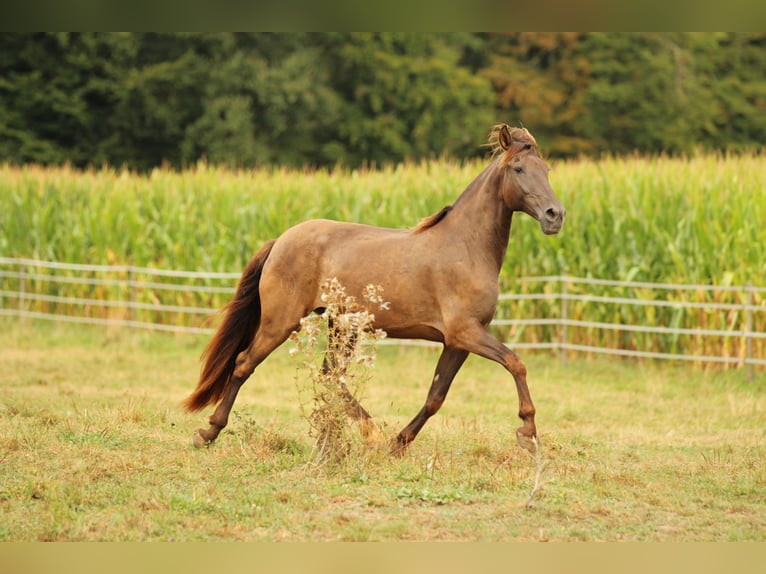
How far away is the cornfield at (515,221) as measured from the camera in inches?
536

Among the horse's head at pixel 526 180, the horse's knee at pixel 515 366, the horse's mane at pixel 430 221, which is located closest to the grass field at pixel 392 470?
the horse's knee at pixel 515 366

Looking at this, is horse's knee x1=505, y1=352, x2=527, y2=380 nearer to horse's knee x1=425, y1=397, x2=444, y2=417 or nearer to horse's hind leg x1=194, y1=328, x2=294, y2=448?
horse's knee x1=425, y1=397, x2=444, y2=417

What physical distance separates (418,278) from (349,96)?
2595 centimetres

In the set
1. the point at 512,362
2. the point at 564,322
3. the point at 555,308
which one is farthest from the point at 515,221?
the point at 512,362

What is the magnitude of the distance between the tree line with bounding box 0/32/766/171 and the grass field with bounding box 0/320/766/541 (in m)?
19.1

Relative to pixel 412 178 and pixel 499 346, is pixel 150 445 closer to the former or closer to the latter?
pixel 499 346

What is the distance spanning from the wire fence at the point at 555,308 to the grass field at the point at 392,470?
1.21 metres

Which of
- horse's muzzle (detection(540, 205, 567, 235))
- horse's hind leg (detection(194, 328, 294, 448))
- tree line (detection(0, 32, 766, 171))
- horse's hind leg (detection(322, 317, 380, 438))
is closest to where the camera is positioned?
horse's muzzle (detection(540, 205, 567, 235))

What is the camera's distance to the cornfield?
13617 mm

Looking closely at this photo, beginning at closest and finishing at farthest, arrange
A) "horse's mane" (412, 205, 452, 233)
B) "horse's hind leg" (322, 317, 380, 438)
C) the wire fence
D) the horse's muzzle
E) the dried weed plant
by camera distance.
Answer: the horse's muzzle
the dried weed plant
"horse's hind leg" (322, 317, 380, 438)
"horse's mane" (412, 205, 452, 233)
the wire fence

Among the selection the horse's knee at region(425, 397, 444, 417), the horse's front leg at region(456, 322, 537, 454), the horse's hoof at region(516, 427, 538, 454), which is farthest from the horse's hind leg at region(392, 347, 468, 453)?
the horse's hoof at region(516, 427, 538, 454)

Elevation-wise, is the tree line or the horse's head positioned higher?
the tree line

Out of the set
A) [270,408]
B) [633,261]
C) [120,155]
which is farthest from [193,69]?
[270,408]

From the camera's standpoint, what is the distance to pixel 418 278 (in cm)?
768
